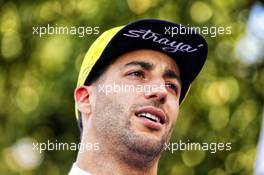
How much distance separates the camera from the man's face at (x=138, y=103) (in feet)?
4.50

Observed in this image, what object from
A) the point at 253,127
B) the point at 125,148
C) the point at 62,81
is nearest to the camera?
the point at 125,148

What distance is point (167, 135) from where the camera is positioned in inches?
55.2

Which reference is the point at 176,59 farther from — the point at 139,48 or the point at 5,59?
the point at 5,59

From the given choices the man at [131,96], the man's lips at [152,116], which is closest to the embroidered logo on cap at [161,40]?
the man at [131,96]

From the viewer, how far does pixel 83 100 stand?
4.65 feet

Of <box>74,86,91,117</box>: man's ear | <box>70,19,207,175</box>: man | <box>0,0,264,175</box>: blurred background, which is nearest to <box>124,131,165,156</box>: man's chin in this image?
<box>70,19,207,175</box>: man

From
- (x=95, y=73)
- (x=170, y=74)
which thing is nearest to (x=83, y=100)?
(x=95, y=73)

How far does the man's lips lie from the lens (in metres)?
1.37

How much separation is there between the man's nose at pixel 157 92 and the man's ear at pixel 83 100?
13cm

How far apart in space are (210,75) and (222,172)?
281 millimetres

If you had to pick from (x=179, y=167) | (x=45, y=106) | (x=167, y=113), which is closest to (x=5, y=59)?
(x=45, y=106)

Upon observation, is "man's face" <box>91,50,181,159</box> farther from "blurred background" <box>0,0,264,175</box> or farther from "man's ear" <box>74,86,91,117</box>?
"blurred background" <box>0,0,264,175</box>

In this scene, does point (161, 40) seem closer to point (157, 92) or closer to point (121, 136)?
point (157, 92)

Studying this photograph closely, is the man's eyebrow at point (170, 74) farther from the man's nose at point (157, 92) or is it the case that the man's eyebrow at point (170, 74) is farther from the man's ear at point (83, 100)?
the man's ear at point (83, 100)
